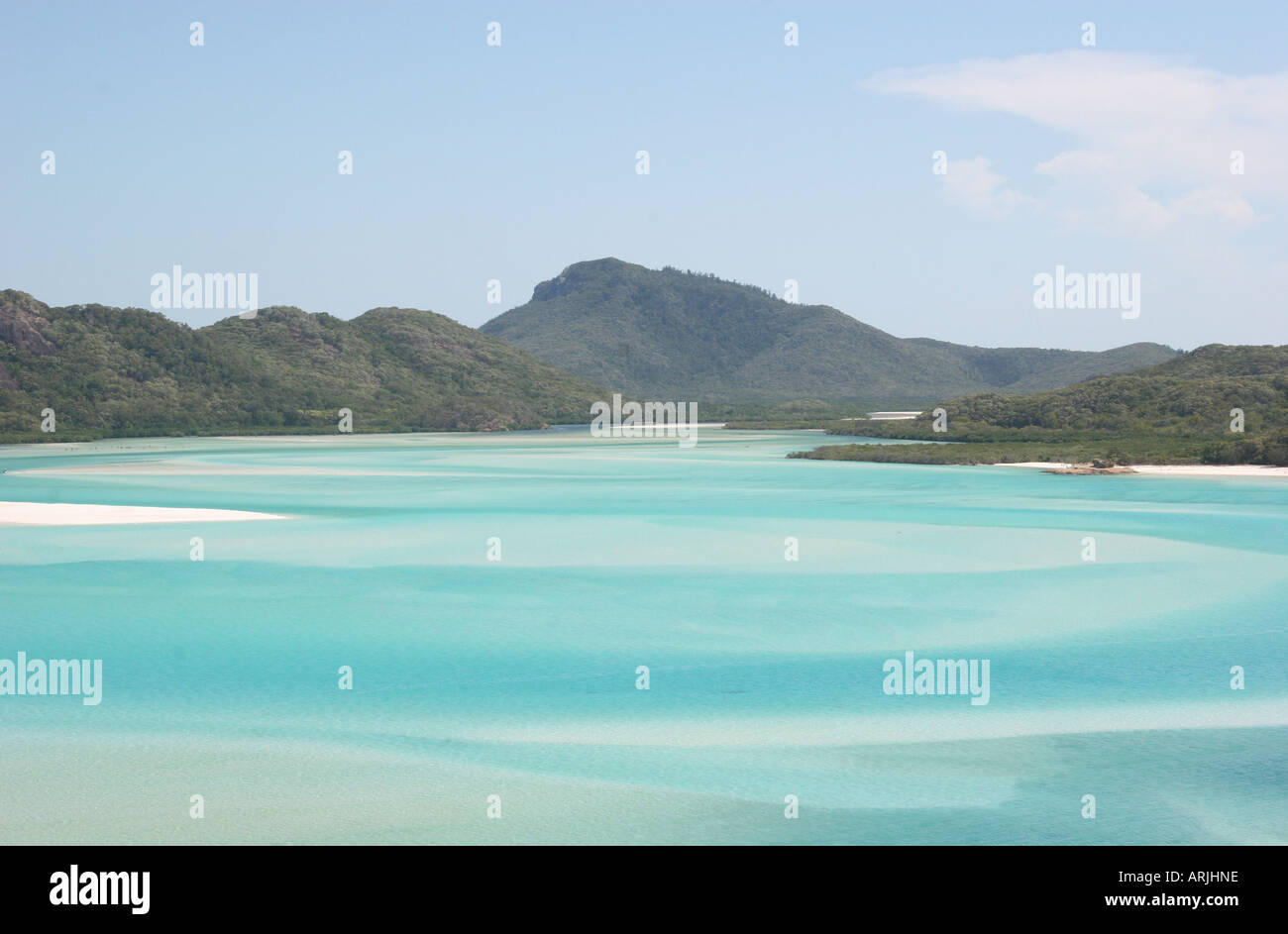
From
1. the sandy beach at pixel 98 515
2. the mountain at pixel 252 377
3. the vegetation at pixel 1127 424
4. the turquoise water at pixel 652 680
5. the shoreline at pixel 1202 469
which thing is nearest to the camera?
the turquoise water at pixel 652 680

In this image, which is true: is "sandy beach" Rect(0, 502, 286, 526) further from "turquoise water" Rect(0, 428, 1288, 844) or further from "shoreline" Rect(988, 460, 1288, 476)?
"shoreline" Rect(988, 460, 1288, 476)

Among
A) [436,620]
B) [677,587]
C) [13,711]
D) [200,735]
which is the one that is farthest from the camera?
[677,587]

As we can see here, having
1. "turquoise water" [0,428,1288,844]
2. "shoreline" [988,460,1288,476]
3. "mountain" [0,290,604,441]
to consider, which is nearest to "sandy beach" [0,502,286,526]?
"turquoise water" [0,428,1288,844]

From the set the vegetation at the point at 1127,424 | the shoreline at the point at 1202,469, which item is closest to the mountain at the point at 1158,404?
the vegetation at the point at 1127,424

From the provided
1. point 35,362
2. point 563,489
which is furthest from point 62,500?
→ point 35,362

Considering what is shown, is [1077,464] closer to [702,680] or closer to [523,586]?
[523,586]

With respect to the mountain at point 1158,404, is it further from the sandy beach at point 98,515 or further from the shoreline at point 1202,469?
the sandy beach at point 98,515
